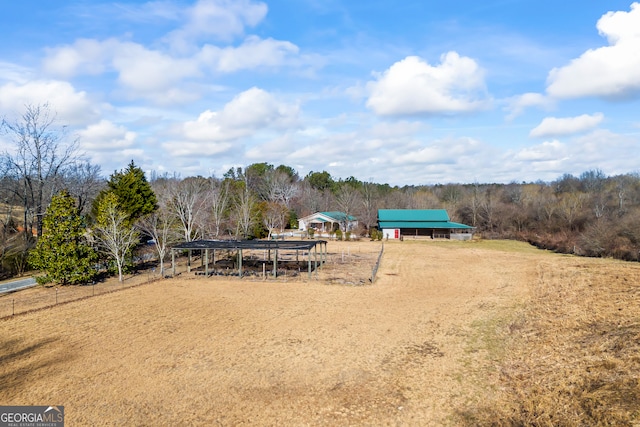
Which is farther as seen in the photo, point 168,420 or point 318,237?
point 318,237

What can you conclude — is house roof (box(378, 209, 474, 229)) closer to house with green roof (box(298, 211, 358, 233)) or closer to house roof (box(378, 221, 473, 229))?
house roof (box(378, 221, 473, 229))

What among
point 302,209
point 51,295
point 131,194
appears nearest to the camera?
point 51,295

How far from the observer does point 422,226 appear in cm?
5434

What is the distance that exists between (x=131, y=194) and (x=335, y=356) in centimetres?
2924

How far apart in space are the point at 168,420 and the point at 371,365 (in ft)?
21.2

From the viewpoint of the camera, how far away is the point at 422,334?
614 inches

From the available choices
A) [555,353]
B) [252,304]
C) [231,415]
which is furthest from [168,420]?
[555,353]

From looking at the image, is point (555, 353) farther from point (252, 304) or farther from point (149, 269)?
point (149, 269)

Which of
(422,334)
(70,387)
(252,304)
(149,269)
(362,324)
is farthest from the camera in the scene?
(149,269)

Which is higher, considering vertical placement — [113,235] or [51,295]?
[113,235]

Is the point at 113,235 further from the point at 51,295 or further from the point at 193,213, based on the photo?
the point at 193,213

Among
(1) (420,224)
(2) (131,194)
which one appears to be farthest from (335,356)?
(1) (420,224)
